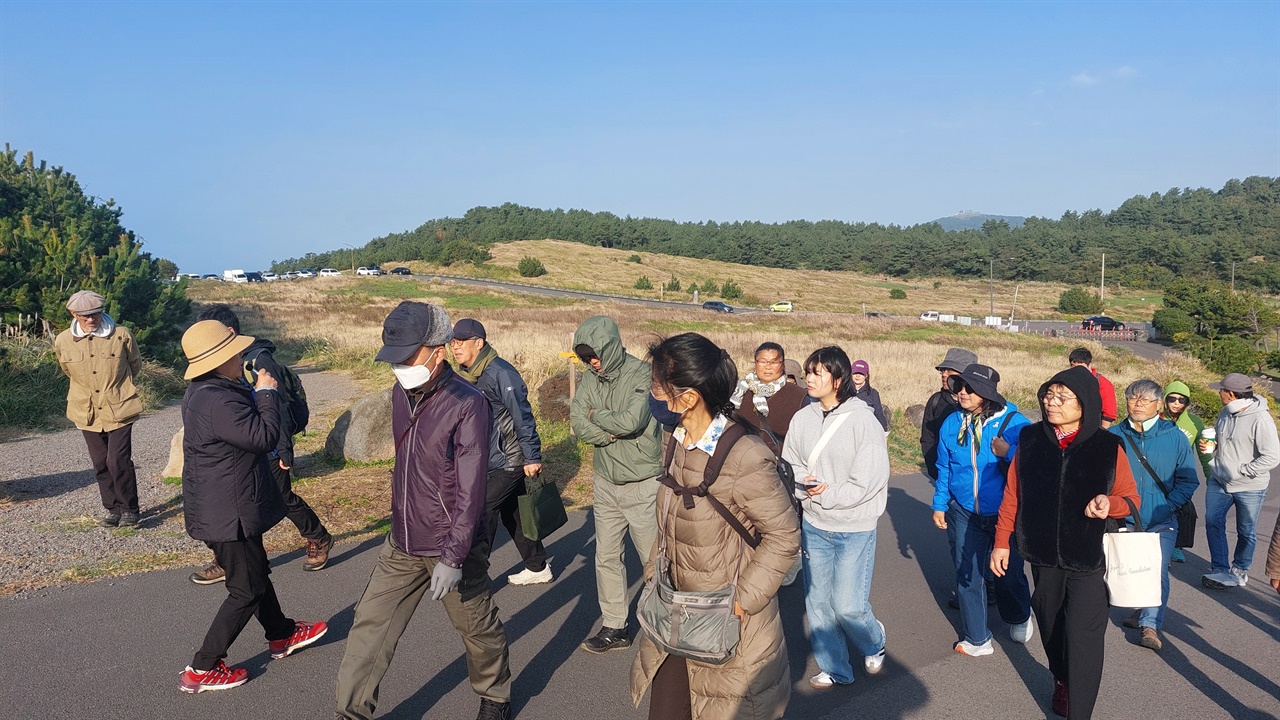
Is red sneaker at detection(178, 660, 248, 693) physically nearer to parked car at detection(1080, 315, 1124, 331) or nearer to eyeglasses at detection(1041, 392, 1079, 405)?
eyeglasses at detection(1041, 392, 1079, 405)

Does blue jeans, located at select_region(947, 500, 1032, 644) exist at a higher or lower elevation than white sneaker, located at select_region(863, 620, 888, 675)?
higher

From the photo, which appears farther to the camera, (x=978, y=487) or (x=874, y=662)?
(x=978, y=487)

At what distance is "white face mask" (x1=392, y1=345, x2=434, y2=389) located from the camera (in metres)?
3.29

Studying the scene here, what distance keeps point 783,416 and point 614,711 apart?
2537 millimetres

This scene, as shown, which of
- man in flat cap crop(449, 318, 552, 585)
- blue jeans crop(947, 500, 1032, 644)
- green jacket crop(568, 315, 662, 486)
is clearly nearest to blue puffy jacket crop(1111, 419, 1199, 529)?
blue jeans crop(947, 500, 1032, 644)

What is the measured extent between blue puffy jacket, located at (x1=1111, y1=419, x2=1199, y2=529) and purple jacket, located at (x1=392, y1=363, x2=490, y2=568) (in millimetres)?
4283

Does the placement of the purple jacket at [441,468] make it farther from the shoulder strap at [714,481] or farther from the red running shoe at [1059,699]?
the red running shoe at [1059,699]

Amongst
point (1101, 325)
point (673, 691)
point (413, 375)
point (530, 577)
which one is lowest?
point (1101, 325)

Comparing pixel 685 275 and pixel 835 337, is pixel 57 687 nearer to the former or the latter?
pixel 835 337

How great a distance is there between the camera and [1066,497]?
144 inches

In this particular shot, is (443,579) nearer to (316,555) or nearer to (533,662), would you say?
(533,662)

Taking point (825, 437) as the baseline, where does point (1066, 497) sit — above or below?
below

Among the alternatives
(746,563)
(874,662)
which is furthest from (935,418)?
(746,563)

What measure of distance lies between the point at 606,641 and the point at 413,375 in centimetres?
226
